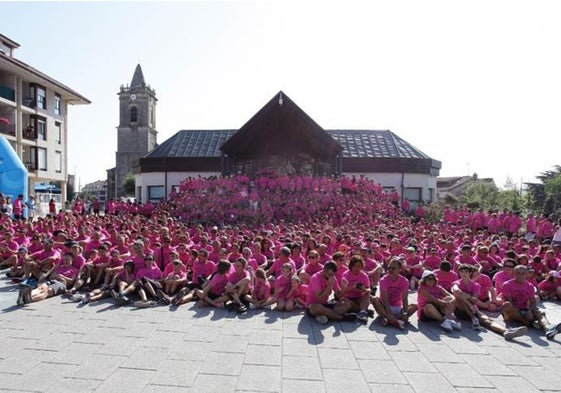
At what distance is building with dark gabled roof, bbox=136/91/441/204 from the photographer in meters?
25.0

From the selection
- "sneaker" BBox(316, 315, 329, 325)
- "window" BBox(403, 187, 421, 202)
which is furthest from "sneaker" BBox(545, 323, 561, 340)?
"window" BBox(403, 187, 421, 202)

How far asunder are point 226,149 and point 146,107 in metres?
48.2

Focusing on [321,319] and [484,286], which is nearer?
[321,319]

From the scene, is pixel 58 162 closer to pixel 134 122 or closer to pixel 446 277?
pixel 134 122

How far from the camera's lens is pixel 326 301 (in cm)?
738

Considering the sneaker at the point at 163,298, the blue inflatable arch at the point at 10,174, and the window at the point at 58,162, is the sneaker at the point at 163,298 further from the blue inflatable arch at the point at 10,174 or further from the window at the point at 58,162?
the window at the point at 58,162

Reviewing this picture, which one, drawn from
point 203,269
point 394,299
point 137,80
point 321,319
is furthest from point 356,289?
point 137,80

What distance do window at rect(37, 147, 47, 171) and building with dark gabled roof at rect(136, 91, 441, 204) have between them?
25.9 ft

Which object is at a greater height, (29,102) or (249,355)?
(29,102)

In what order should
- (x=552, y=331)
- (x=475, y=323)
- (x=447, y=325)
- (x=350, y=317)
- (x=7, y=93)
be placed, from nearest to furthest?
(x=552, y=331)
(x=447, y=325)
(x=475, y=323)
(x=350, y=317)
(x=7, y=93)

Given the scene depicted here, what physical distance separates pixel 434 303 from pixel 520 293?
5.02 ft

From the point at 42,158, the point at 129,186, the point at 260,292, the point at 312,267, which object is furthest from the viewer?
the point at 129,186

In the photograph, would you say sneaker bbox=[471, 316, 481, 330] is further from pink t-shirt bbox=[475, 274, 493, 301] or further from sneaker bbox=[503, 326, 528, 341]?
pink t-shirt bbox=[475, 274, 493, 301]

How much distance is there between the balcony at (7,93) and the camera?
30859 millimetres
